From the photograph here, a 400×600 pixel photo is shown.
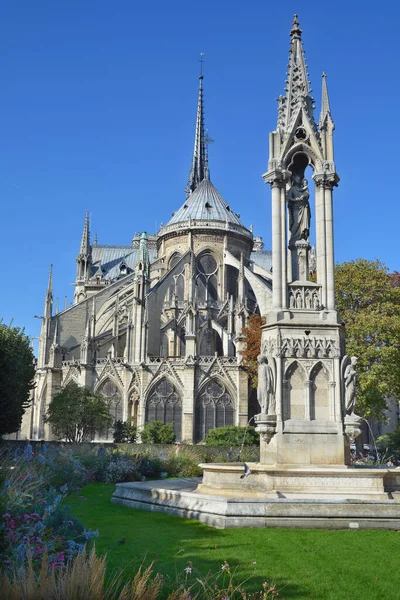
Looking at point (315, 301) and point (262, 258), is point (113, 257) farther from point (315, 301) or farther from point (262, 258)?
point (315, 301)

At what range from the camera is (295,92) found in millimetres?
13461

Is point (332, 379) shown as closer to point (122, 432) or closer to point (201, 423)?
point (122, 432)

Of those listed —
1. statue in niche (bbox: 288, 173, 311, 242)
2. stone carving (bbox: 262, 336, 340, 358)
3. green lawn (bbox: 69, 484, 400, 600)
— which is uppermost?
statue in niche (bbox: 288, 173, 311, 242)

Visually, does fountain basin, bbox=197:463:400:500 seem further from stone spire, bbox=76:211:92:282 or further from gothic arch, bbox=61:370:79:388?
stone spire, bbox=76:211:92:282

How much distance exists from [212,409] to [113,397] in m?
7.84

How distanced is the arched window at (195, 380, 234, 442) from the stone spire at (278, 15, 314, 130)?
3327 centimetres

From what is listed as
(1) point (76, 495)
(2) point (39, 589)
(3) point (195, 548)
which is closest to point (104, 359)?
(1) point (76, 495)

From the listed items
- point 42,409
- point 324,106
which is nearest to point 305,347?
point 324,106

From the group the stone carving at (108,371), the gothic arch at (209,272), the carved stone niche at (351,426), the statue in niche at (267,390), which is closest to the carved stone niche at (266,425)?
the statue in niche at (267,390)

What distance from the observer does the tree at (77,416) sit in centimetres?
3878

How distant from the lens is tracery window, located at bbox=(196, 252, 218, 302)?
57250 mm

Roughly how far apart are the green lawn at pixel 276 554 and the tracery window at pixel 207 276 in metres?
47.5

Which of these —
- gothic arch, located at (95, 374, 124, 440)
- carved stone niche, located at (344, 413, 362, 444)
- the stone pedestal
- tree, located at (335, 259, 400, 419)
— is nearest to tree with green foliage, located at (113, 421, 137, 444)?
gothic arch, located at (95, 374, 124, 440)

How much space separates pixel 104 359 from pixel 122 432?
28.6 feet
